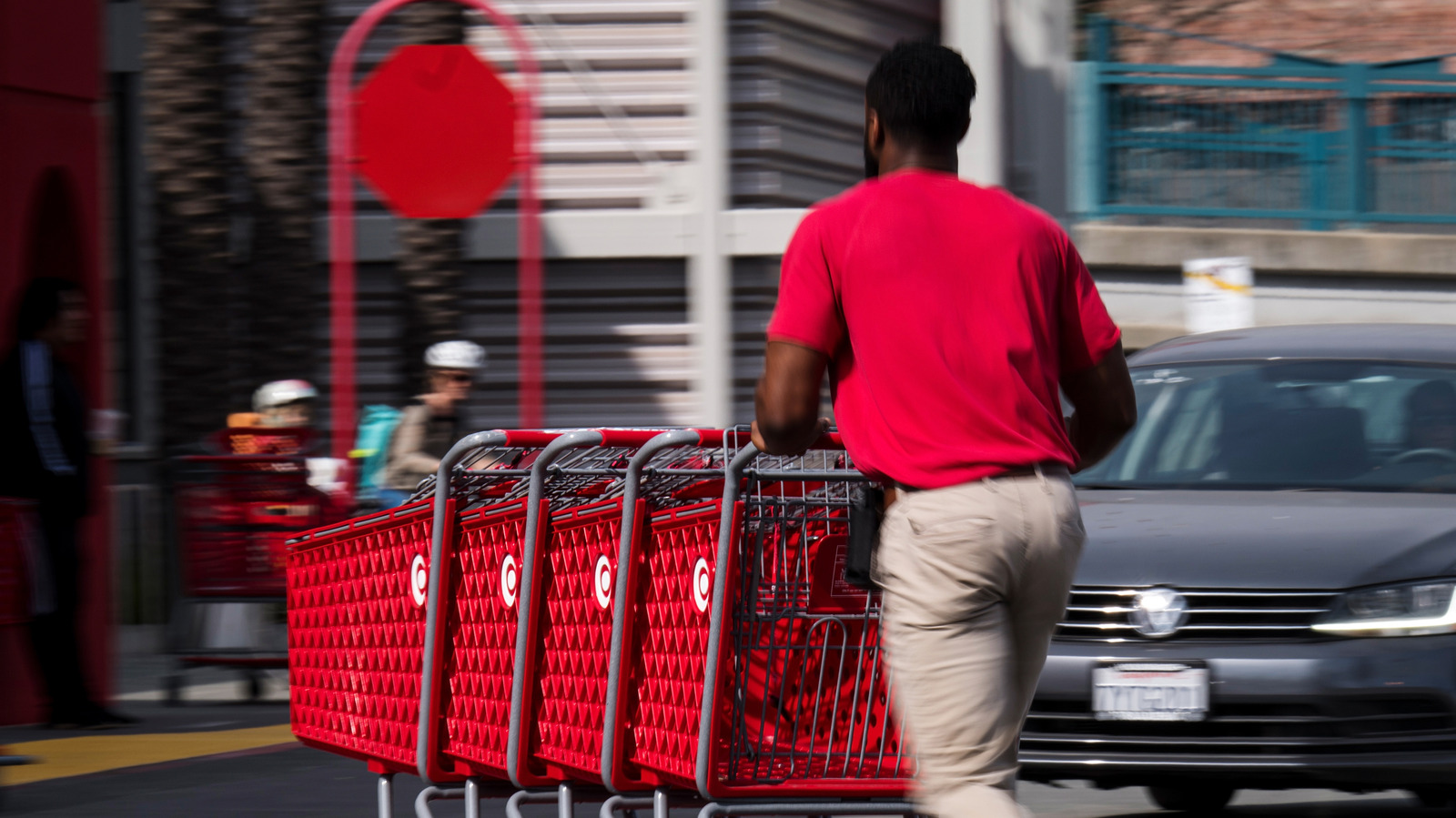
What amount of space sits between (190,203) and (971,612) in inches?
436

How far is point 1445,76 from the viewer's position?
19.2 m

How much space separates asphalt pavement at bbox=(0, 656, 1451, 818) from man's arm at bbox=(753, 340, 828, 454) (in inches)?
142

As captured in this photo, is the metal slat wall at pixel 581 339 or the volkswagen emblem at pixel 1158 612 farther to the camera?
the metal slat wall at pixel 581 339

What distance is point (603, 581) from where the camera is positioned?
4824 millimetres

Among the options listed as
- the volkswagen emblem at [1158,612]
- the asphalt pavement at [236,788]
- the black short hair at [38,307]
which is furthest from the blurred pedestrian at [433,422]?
the volkswagen emblem at [1158,612]

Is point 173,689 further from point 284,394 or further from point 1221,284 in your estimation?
point 1221,284

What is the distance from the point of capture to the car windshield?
7.16 m

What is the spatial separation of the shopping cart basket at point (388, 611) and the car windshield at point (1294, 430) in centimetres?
254

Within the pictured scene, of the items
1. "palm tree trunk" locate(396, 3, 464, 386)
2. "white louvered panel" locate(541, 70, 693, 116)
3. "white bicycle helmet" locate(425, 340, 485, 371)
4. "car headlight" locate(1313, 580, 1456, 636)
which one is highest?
"white louvered panel" locate(541, 70, 693, 116)

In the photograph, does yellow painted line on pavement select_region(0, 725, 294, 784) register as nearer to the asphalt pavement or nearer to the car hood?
the asphalt pavement

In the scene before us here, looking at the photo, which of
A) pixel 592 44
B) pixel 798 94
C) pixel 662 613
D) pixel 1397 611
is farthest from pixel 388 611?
pixel 798 94

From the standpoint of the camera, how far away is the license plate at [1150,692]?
6.12m

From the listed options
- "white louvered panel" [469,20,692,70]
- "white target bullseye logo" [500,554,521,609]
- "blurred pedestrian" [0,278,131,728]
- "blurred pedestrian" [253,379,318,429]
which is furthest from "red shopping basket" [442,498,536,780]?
"white louvered panel" [469,20,692,70]

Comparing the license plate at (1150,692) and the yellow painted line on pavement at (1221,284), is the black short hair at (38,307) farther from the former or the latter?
the yellow painted line on pavement at (1221,284)
